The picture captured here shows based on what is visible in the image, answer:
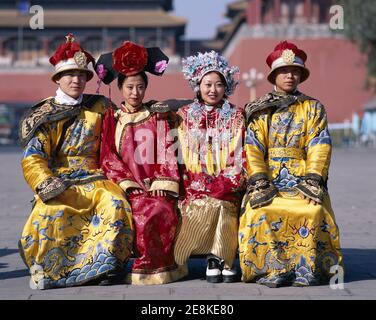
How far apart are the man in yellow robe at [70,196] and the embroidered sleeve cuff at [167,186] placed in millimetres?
200

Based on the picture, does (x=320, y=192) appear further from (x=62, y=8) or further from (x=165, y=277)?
(x=62, y=8)

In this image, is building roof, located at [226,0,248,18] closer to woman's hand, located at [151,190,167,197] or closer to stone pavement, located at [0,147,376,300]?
stone pavement, located at [0,147,376,300]

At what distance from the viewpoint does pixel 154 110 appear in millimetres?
5371

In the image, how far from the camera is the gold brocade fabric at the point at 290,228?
4969 mm

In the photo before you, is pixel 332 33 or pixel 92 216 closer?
pixel 92 216

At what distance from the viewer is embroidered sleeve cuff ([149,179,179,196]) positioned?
203 inches

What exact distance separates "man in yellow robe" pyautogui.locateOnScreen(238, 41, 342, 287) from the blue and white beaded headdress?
0.23 m

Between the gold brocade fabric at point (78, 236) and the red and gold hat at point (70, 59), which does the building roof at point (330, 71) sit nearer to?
the red and gold hat at point (70, 59)

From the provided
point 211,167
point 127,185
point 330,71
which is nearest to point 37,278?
point 127,185

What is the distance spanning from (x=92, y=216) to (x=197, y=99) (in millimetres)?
956

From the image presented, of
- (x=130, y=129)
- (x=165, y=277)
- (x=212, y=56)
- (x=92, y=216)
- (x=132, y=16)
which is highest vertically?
(x=132, y=16)

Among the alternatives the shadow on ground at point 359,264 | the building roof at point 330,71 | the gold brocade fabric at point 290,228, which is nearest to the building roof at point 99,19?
the building roof at point 330,71

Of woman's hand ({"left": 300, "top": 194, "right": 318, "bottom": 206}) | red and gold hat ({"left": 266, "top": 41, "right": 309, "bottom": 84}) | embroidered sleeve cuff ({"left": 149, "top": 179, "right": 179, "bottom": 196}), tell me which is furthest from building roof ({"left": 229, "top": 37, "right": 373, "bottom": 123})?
woman's hand ({"left": 300, "top": 194, "right": 318, "bottom": 206})

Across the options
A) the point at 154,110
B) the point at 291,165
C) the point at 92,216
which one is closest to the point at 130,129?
the point at 154,110
